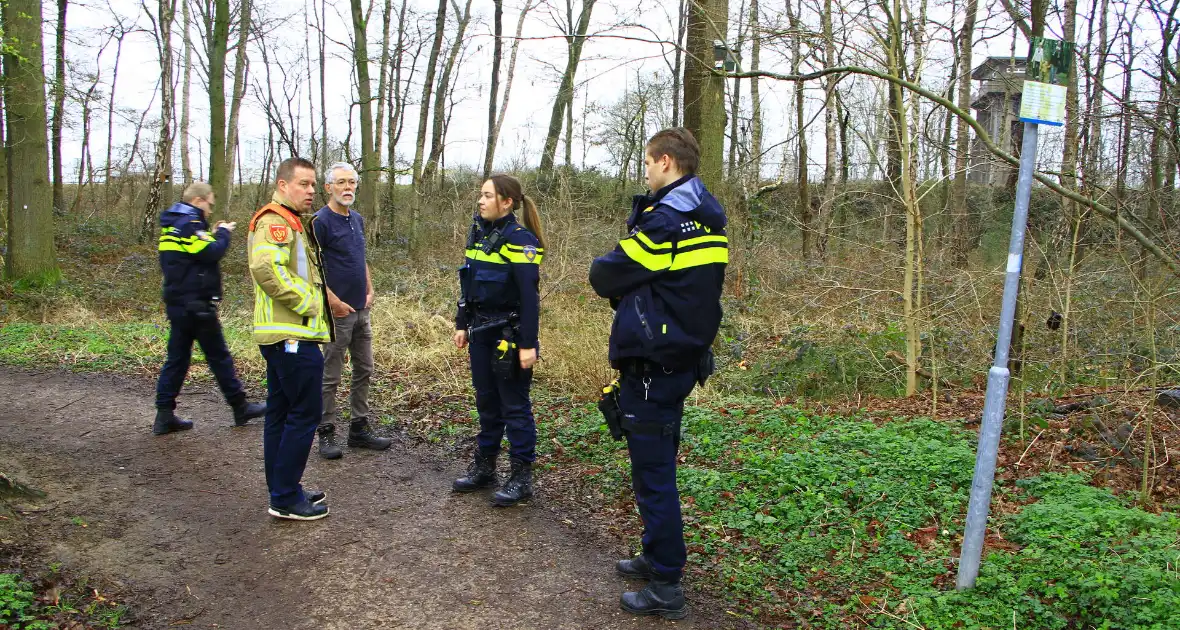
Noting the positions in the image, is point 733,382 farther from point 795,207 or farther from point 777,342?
point 795,207

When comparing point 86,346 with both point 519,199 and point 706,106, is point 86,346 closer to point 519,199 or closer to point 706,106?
point 519,199

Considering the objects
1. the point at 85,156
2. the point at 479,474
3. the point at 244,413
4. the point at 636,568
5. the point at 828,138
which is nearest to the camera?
the point at 636,568

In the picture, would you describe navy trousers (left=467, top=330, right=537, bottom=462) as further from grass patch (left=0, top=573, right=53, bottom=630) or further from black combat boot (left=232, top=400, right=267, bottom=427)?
black combat boot (left=232, top=400, right=267, bottom=427)

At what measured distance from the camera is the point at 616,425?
3592 mm

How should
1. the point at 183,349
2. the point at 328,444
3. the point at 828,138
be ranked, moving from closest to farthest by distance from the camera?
the point at 328,444 → the point at 183,349 → the point at 828,138

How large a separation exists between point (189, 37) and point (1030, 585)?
2607 centimetres

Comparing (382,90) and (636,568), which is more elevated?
(382,90)

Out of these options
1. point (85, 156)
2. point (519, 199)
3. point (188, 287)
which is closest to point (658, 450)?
point (519, 199)

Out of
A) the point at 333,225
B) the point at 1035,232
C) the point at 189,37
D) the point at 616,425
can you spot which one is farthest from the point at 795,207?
the point at 189,37

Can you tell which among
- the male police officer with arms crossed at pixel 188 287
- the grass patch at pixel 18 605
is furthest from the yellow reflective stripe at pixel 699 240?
the male police officer with arms crossed at pixel 188 287

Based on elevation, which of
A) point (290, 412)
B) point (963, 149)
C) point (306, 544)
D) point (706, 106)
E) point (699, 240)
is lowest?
point (306, 544)

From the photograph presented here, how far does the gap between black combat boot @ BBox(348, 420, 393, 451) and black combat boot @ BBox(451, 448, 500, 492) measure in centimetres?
114

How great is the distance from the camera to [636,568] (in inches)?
151

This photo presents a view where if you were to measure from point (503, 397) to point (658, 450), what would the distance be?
1481 mm
